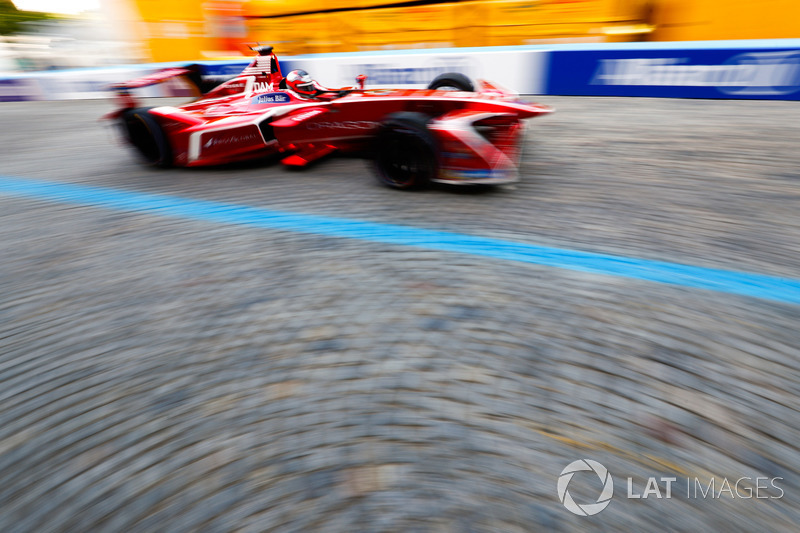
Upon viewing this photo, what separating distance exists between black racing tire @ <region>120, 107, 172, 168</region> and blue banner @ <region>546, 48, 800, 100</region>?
5332 mm

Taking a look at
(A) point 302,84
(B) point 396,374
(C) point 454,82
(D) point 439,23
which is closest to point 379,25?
(D) point 439,23

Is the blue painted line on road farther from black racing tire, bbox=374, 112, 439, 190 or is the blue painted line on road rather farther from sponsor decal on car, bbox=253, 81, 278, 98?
sponsor decal on car, bbox=253, 81, 278, 98

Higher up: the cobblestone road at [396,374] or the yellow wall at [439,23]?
the yellow wall at [439,23]

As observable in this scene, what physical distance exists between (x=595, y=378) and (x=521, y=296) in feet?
1.53

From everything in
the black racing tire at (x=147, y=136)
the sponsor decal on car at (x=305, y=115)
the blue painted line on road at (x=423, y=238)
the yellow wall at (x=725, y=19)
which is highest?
the yellow wall at (x=725, y=19)

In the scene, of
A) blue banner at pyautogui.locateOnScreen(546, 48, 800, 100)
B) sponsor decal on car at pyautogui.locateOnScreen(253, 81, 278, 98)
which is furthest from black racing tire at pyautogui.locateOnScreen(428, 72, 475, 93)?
blue banner at pyautogui.locateOnScreen(546, 48, 800, 100)

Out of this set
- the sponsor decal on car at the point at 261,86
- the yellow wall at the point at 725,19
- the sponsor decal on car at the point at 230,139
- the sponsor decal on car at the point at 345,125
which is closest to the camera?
the sponsor decal on car at the point at 345,125

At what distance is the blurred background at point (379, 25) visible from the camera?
5.82m

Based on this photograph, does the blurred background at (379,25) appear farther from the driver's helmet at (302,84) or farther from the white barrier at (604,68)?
the driver's helmet at (302,84)

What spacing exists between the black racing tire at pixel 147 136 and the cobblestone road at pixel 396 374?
4.20 feet

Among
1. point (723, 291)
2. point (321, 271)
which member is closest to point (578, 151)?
point (723, 291)

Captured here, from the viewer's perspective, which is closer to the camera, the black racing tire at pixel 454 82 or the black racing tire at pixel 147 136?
the black racing tire at pixel 147 136

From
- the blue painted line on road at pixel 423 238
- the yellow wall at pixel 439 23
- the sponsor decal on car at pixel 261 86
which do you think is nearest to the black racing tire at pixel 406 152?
the blue painted line on road at pixel 423 238

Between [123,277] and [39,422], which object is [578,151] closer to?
[123,277]
